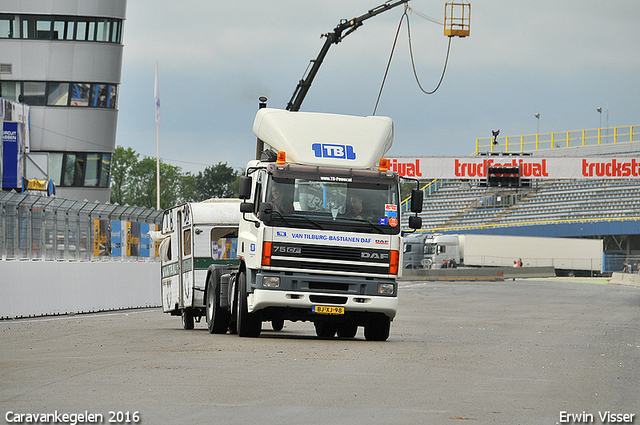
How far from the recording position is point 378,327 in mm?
17172

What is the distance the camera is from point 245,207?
1638 centimetres

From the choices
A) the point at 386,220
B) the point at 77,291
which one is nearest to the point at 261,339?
the point at 386,220

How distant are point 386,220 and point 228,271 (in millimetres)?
3793

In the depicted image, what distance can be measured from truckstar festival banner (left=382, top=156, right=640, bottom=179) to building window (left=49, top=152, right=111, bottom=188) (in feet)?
55.2

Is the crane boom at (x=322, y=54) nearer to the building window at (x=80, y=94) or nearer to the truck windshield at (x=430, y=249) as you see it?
the building window at (x=80, y=94)

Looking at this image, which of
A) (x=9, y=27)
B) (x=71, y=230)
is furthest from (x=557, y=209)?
(x=71, y=230)

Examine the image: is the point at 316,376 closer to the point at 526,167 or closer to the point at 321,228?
the point at 321,228

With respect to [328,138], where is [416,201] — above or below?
below

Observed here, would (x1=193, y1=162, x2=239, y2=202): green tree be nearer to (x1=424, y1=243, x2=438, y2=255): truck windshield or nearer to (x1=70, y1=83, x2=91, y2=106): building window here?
(x1=424, y1=243, x2=438, y2=255): truck windshield

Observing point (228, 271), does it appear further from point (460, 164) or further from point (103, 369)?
point (460, 164)

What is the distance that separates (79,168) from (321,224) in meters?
41.5

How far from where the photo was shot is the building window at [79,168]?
54281 millimetres

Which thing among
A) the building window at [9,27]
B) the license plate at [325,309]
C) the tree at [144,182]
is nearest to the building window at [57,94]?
the building window at [9,27]

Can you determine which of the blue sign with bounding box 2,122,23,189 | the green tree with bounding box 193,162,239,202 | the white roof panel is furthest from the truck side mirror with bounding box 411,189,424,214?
the green tree with bounding box 193,162,239,202
